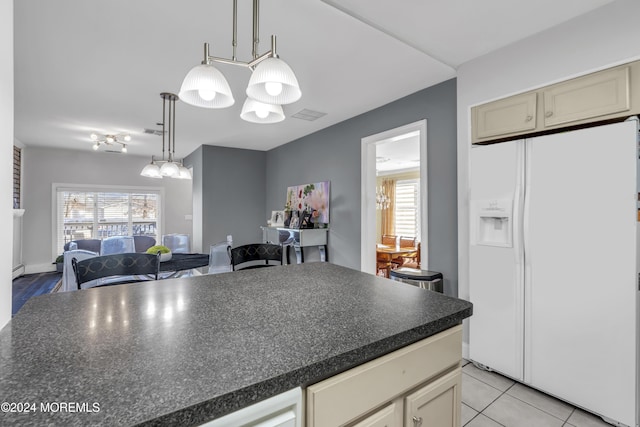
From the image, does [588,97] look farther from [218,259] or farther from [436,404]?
[218,259]

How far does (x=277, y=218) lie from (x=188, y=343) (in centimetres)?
457

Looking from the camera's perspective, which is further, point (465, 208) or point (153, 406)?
point (465, 208)

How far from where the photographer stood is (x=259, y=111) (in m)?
1.71

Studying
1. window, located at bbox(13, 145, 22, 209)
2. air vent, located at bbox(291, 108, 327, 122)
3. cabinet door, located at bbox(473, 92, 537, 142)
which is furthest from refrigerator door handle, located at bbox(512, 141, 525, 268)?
window, located at bbox(13, 145, 22, 209)

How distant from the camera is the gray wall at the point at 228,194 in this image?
5.36m

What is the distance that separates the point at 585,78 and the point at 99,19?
3.14 meters

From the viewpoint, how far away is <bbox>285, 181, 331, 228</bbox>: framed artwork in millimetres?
4348

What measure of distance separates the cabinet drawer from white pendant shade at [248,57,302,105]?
1077 mm

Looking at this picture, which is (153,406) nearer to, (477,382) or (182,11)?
(182,11)

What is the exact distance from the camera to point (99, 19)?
1.94 metres

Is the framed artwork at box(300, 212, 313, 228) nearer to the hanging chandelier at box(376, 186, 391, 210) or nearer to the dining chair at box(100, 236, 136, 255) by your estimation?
the dining chair at box(100, 236, 136, 255)

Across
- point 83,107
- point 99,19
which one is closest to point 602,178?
point 99,19

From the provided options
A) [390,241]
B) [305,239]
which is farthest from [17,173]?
[390,241]

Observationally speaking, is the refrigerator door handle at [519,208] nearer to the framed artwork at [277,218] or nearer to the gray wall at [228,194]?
the framed artwork at [277,218]
